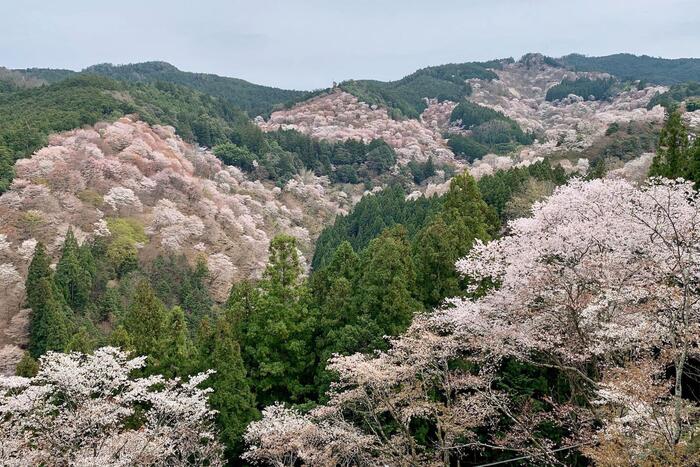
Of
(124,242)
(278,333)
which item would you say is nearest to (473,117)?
(124,242)

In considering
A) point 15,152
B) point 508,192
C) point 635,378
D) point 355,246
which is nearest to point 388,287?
point 635,378

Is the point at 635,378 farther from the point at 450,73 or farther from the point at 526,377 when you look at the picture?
the point at 450,73

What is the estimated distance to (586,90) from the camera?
466 feet

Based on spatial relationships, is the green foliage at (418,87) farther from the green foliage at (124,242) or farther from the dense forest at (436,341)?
the dense forest at (436,341)

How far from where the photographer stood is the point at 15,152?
4800 cm

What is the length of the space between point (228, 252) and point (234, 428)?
103 feet

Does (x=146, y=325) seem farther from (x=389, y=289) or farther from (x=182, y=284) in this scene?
(x=182, y=284)

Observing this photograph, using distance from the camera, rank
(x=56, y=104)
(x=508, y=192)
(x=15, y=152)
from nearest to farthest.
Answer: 1. (x=508, y=192)
2. (x=15, y=152)
3. (x=56, y=104)

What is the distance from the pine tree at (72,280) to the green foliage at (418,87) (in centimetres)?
9089

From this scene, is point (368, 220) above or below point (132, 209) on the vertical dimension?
below

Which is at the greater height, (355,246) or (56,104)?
(56,104)

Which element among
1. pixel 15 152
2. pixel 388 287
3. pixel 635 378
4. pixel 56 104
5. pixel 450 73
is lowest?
pixel 388 287

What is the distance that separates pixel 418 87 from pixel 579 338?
151 metres

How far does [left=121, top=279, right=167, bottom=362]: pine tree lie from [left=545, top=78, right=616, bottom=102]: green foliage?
13547 cm
